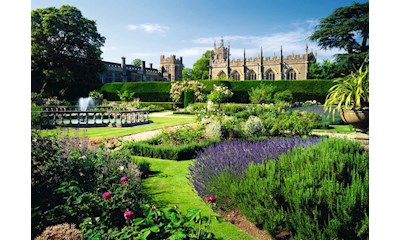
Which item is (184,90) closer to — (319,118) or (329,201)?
(319,118)

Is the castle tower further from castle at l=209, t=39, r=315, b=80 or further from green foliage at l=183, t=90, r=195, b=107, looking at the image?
green foliage at l=183, t=90, r=195, b=107

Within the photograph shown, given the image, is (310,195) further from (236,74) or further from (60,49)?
(236,74)

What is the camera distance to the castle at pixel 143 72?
140 feet

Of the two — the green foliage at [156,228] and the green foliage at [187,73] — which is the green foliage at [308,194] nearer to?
the green foliage at [156,228]

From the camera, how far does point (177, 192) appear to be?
12.8ft

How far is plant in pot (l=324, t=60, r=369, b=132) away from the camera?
12.1 feet

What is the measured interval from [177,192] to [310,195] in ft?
6.82

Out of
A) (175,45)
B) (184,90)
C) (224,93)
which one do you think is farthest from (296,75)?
(175,45)

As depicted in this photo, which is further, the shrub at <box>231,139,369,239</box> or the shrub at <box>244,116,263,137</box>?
the shrub at <box>244,116,263,137</box>

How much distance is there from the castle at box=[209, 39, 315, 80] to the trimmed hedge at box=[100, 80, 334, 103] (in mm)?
18826

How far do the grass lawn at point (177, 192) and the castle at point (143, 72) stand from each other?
116ft

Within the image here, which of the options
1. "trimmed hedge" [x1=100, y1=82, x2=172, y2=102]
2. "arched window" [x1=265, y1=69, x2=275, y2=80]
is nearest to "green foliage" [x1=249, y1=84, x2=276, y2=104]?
"trimmed hedge" [x1=100, y1=82, x2=172, y2=102]
